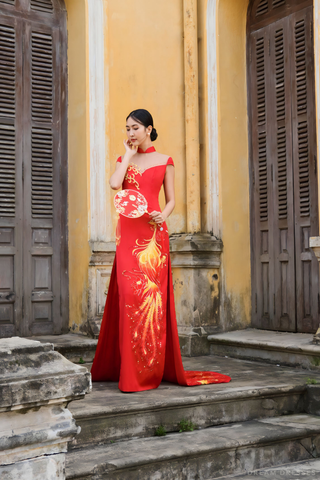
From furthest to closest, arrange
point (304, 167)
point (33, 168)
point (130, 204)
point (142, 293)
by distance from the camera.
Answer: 1. point (33, 168)
2. point (304, 167)
3. point (142, 293)
4. point (130, 204)

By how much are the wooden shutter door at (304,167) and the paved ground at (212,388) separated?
0.79 meters

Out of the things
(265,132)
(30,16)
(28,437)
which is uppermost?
(30,16)

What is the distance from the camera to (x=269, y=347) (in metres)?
4.60

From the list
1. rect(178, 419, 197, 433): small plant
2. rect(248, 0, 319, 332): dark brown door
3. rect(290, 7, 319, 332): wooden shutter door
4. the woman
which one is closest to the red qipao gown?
the woman

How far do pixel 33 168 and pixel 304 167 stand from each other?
251cm

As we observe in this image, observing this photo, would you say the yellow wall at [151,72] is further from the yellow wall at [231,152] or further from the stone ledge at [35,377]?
the stone ledge at [35,377]

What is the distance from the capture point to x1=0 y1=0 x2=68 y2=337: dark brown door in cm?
514

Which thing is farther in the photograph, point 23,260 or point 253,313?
point 253,313

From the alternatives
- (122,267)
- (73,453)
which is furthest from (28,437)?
(122,267)

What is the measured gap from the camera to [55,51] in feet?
17.9

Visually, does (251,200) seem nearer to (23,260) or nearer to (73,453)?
(23,260)

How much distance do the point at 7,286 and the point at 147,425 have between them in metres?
2.47

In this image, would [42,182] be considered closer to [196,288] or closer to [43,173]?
[43,173]

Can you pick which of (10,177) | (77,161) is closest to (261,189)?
(77,161)
